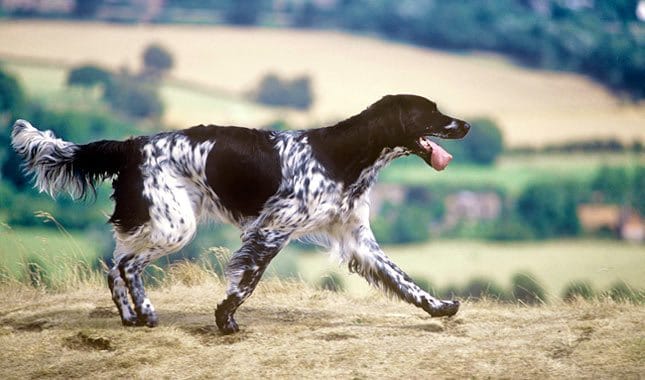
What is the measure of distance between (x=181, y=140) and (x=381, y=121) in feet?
5.47

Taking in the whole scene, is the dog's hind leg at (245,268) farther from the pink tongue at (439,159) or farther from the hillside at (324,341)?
the pink tongue at (439,159)

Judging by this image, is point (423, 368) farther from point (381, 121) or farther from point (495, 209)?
point (495, 209)

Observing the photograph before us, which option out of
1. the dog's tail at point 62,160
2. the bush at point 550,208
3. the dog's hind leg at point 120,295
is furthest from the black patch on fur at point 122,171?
the bush at point 550,208

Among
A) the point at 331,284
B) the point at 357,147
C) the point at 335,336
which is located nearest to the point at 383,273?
the point at 335,336

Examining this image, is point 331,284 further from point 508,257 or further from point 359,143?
point 508,257

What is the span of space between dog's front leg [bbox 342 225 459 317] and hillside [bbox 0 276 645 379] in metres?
0.15

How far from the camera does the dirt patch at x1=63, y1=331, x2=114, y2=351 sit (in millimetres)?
7609

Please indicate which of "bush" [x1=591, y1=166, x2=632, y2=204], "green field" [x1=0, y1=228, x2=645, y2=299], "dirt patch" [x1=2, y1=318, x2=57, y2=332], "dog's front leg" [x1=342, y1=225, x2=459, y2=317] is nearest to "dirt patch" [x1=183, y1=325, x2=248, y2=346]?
"dog's front leg" [x1=342, y1=225, x2=459, y2=317]

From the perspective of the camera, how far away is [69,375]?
710 cm

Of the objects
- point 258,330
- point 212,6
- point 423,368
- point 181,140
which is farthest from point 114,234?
point 212,6

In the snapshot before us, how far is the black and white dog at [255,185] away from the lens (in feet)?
26.0

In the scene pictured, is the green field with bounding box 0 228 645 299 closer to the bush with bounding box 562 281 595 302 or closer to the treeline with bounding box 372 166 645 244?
the treeline with bounding box 372 166 645 244

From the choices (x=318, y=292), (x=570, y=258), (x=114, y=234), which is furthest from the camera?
(x=570, y=258)

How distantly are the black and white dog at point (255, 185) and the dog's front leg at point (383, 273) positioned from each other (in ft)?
0.04
